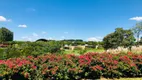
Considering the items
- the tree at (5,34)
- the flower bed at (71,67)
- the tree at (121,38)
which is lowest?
the flower bed at (71,67)

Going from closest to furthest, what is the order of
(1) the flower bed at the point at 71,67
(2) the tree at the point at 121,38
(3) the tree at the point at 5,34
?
(1) the flower bed at the point at 71,67 → (2) the tree at the point at 121,38 → (3) the tree at the point at 5,34

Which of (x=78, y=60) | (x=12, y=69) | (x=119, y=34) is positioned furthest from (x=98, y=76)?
(x=119, y=34)

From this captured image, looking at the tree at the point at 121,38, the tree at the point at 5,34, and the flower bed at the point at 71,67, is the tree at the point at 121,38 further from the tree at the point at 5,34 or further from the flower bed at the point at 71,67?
the tree at the point at 5,34

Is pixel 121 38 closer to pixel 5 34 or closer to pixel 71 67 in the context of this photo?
pixel 71 67

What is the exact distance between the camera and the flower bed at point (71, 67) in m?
6.40

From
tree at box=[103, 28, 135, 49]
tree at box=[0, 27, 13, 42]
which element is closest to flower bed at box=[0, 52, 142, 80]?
tree at box=[103, 28, 135, 49]

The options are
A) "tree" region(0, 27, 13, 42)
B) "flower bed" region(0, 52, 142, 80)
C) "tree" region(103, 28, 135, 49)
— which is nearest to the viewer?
"flower bed" region(0, 52, 142, 80)

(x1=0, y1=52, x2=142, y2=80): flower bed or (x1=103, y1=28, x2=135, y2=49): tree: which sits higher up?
(x1=103, y1=28, x2=135, y2=49): tree

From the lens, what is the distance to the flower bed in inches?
252

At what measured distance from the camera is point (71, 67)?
6941 mm

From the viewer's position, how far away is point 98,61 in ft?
24.2

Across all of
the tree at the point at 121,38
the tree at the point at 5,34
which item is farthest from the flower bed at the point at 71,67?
the tree at the point at 5,34

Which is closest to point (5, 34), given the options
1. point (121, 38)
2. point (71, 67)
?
point (121, 38)

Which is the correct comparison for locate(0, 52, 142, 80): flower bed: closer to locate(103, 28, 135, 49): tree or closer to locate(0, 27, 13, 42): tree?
locate(103, 28, 135, 49): tree
